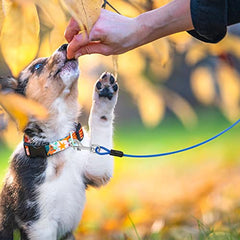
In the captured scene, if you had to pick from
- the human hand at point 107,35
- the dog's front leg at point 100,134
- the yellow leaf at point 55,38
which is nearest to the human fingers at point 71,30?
the human hand at point 107,35

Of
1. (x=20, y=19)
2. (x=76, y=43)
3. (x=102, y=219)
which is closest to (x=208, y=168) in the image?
(x=102, y=219)

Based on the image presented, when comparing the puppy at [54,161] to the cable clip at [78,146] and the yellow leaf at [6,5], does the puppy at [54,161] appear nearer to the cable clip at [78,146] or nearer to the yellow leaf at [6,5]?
the cable clip at [78,146]

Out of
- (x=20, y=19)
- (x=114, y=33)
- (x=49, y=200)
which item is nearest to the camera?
(x=20, y=19)

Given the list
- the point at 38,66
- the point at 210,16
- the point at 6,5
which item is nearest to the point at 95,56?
the point at 38,66

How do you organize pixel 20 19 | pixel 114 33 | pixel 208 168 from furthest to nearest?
1. pixel 208 168
2. pixel 114 33
3. pixel 20 19

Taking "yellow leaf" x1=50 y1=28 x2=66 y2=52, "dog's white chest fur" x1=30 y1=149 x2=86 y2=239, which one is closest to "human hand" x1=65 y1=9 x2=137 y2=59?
"yellow leaf" x1=50 y1=28 x2=66 y2=52

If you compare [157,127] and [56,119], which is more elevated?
[56,119]

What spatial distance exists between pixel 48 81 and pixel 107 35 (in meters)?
0.68

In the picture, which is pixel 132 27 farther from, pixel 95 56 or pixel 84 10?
pixel 95 56

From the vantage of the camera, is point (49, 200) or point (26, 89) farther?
point (26, 89)

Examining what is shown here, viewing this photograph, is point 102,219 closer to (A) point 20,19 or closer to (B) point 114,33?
(B) point 114,33

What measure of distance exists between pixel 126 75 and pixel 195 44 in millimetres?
397

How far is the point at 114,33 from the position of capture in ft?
6.06

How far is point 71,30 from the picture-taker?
1953 millimetres
